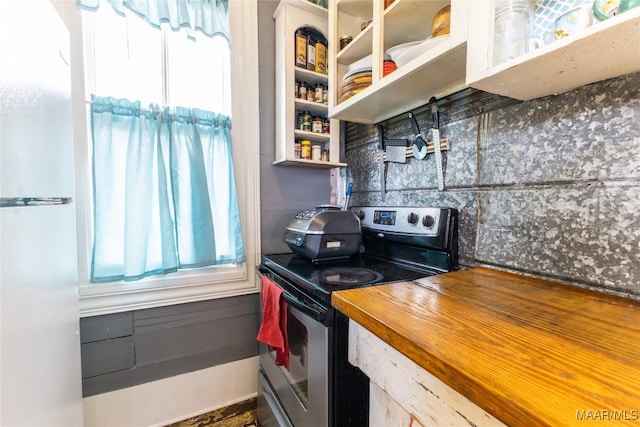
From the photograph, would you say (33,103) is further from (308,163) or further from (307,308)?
(308,163)

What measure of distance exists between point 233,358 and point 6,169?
1.31 metres

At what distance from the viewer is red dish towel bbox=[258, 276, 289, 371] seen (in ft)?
3.34

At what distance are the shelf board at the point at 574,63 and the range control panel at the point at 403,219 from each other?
458 millimetres

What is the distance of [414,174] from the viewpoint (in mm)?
1230

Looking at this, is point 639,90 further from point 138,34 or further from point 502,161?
point 138,34

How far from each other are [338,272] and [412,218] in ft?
1.27

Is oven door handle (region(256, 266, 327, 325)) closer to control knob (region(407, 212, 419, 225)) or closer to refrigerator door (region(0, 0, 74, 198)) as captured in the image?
control knob (region(407, 212, 419, 225))

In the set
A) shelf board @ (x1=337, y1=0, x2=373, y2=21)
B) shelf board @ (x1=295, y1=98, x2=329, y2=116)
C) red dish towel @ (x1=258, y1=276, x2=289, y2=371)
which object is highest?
shelf board @ (x1=337, y1=0, x2=373, y2=21)

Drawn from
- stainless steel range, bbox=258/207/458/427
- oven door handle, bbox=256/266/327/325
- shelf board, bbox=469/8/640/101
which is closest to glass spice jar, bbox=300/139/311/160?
stainless steel range, bbox=258/207/458/427

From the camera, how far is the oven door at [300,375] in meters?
0.78

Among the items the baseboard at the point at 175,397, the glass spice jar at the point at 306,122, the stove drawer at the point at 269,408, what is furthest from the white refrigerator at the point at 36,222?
the glass spice jar at the point at 306,122

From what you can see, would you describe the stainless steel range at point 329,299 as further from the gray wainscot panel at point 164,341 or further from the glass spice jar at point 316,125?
the glass spice jar at point 316,125

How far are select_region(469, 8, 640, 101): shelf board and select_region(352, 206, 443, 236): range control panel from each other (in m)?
0.46

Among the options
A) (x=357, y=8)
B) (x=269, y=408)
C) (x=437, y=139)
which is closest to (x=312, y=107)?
(x=357, y=8)
